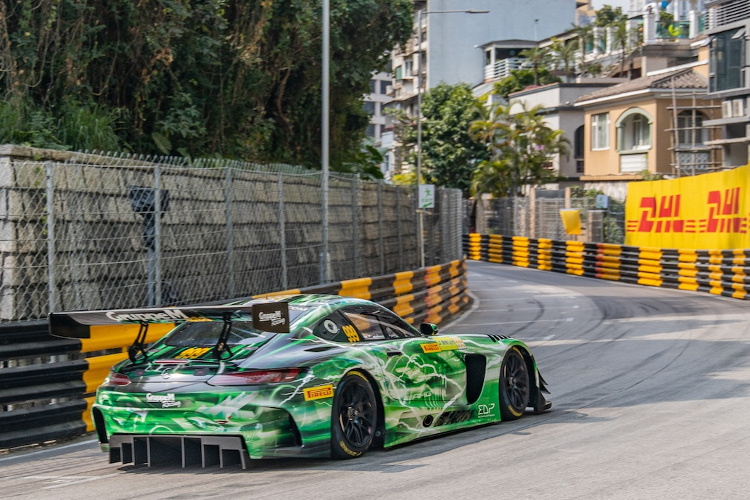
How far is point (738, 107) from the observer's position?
44.8 m

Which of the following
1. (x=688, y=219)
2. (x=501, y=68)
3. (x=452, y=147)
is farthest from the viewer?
(x=501, y=68)

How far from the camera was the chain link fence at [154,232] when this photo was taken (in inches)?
390

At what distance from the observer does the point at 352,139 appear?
29.4 meters

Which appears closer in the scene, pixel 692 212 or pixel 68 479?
pixel 68 479

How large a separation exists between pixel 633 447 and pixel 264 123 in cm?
1619

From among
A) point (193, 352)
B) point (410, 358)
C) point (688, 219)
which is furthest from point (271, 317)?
point (688, 219)

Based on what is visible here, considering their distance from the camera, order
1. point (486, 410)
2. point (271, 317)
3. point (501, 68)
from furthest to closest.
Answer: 1. point (501, 68)
2. point (486, 410)
3. point (271, 317)

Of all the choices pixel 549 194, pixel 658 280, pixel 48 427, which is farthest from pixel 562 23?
pixel 48 427

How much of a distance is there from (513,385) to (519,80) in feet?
210

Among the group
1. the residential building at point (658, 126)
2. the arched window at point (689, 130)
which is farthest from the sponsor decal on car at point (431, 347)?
the arched window at point (689, 130)

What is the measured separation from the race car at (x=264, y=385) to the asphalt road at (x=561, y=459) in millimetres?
199

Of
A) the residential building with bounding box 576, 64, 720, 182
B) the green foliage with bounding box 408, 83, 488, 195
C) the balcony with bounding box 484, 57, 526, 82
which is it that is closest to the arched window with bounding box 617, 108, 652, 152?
the residential building with bounding box 576, 64, 720, 182

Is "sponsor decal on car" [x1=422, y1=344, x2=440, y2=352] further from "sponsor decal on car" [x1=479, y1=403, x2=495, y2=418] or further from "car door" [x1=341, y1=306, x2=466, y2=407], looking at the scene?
"sponsor decal on car" [x1=479, y1=403, x2=495, y2=418]

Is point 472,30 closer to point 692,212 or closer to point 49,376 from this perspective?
point 692,212
